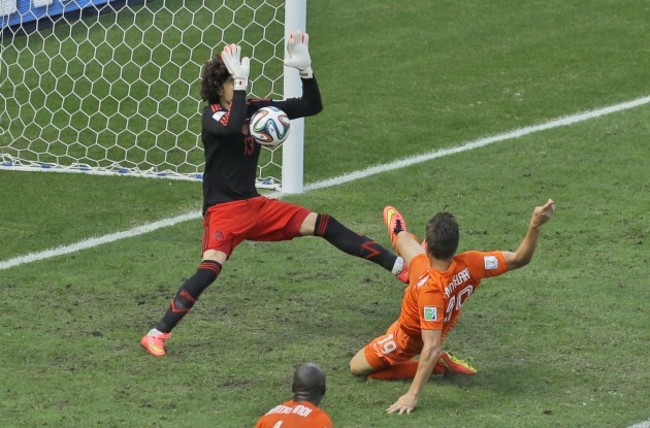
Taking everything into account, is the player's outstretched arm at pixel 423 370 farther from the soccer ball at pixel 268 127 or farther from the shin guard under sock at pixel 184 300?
the soccer ball at pixel 268 127

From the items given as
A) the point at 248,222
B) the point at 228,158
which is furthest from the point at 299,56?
the point at 248,222

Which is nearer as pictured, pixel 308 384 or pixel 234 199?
pixel 308 384

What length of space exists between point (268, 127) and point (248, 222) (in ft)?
2.06

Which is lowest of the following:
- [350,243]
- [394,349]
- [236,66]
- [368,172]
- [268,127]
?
[394,349]

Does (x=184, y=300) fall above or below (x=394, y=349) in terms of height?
above

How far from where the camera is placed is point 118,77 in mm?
13828

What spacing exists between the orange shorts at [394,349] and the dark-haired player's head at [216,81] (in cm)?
189

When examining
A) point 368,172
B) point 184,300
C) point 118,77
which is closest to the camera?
point 184,300

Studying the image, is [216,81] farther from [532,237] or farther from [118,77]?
[118,77]

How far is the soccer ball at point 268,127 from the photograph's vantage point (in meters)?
8.18

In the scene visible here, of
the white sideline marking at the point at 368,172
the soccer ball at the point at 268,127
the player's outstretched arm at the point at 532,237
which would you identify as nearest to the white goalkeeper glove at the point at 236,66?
the soccer ball at the point at 268,127

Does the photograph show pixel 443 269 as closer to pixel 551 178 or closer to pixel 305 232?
pixel 305 232

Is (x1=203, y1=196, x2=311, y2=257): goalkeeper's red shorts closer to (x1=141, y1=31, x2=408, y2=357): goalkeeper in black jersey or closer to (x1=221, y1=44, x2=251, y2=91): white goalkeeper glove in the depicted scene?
(x1=141, y1=31, x2=408, y2=357): goalkeeper in black jersey

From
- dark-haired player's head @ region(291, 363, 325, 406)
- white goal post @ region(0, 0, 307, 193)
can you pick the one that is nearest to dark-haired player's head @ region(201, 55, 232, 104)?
dark-haired player's head @ region(291, 363, 325, 406)
